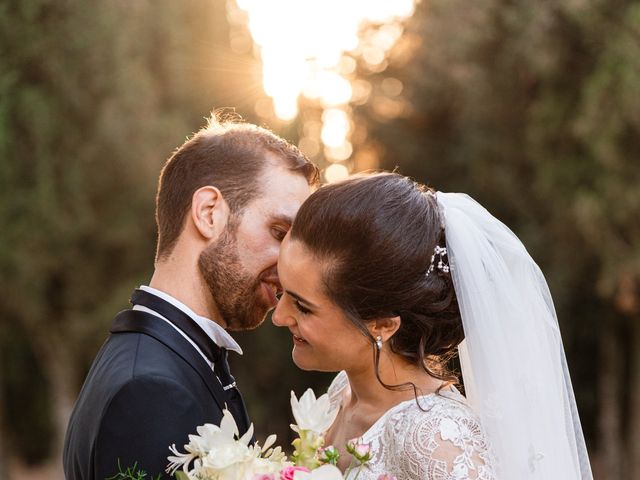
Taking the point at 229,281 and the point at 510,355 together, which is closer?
the point at 510,355

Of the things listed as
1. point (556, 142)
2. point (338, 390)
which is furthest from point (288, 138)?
point (338, 390)

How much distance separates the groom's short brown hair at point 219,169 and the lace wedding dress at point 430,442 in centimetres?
96

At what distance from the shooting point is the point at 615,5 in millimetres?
12922

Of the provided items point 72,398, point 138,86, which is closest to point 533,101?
point 138,86

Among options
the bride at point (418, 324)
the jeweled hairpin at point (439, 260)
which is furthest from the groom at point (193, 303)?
the jeweled hairpin at point (439, 260)

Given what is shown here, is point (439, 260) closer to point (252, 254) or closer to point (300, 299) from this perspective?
point (300, 299)

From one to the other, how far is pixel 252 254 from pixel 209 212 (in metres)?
0.21

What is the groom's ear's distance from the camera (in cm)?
301

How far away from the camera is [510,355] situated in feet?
9.04

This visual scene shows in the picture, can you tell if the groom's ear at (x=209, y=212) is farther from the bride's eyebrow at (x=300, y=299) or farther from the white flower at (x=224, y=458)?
the white flower at (x=224, y=458)

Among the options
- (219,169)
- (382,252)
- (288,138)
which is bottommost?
(288,138)

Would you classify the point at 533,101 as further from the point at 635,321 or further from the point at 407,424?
the point at 407,424

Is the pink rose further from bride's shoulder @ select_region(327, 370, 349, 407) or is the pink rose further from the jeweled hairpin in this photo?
bride's shoulder @ select_region(327, 370, 349, 407)

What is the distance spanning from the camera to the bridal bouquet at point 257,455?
6.73 feet
